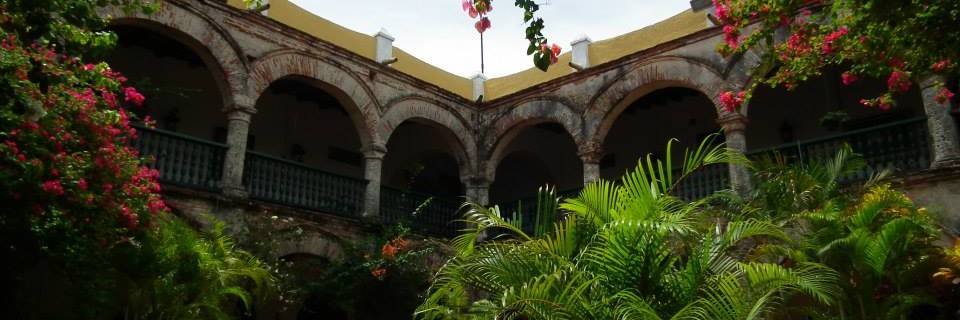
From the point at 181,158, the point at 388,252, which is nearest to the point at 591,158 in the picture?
the point at 388,252

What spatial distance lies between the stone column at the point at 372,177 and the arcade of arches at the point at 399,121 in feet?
0.07

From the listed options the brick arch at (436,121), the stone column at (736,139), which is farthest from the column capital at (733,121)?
the brick arch at (436,121)

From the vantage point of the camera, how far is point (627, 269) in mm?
4113

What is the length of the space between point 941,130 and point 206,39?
29.4ft

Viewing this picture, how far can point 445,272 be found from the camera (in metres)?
4.78

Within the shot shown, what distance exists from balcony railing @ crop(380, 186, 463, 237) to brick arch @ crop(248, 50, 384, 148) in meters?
0.99

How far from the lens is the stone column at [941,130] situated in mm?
8453

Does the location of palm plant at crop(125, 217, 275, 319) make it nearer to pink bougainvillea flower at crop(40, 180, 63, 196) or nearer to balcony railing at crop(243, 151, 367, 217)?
pink bougainvillea flower at crop(40, 180, 63, 196)

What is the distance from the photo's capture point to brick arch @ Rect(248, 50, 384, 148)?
414 inches

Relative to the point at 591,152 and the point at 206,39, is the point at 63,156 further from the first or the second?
the point at 591,152

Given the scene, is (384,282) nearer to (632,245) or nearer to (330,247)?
(330,247)

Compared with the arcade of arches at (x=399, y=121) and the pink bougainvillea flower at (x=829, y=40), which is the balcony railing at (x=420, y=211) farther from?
the pink bougainvillea flower at (x=829, y=40)

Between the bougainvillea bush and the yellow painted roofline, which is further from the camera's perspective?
the yellow painted roofline

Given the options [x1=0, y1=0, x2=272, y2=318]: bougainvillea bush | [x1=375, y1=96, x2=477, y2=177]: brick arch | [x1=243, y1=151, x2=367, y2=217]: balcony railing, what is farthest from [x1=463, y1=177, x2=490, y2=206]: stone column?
[x1=0, y1=0, x2=272, y2=318]: bougainvillea bush
